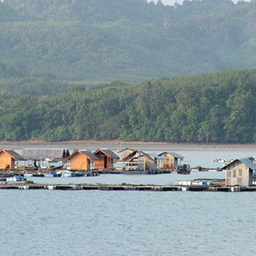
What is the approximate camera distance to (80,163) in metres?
111

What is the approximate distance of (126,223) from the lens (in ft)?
210

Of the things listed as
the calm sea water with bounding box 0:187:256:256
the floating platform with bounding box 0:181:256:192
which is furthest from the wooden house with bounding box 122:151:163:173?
the floating platform with bounding box 0:181:256:192

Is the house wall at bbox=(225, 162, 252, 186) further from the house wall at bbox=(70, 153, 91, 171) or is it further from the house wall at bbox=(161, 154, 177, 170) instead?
the house wall at bbox=(161, 154, 177, 170)

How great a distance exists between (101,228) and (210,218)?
33.7 ft

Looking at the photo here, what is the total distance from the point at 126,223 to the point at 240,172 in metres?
23.5

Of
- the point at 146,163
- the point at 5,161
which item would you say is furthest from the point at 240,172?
the point at 5,161

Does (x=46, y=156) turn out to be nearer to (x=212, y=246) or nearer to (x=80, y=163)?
(x=80, y=163)

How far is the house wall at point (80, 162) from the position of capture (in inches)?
4338

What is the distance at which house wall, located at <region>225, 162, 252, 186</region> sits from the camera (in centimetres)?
8369

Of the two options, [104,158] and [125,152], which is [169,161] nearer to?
[125,152]

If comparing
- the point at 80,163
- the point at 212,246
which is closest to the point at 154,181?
the point at 80,163

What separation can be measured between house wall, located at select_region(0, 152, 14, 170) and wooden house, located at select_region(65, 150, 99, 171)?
337 inches

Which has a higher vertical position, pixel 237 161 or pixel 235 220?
pixel 237 161

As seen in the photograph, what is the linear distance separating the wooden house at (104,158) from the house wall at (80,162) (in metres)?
4.45
